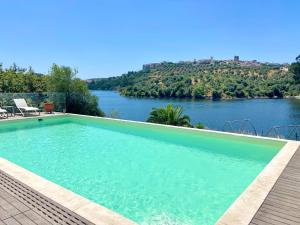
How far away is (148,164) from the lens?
655cm

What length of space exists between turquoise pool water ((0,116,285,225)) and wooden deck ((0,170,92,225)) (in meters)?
1.17

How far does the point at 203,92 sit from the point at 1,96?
2030 inches

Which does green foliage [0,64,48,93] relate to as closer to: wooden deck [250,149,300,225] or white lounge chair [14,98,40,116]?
white lounge chair [14,98,40,116]

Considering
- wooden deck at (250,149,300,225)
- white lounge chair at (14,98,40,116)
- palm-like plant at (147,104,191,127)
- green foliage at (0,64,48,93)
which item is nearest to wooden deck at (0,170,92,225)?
wooden deck at (250,149,300,225)

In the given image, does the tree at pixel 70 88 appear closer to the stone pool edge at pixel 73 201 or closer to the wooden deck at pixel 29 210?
the stone pool edge at pixel 73 201

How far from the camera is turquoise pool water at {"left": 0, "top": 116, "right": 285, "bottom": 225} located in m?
4.38

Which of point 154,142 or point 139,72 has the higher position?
point 139,72

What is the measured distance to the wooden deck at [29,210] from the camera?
9.97 feet

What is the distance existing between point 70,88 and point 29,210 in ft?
46.7

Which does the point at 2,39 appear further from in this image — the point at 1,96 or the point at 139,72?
the point at 139,72

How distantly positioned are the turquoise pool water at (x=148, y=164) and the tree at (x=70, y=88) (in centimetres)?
573

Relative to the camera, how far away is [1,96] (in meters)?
13.5

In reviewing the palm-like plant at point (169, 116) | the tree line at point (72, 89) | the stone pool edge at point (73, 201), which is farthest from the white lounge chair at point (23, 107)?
the stone pool edge at point (73, 201)

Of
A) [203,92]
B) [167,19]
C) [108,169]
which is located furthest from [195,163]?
[203,92]
